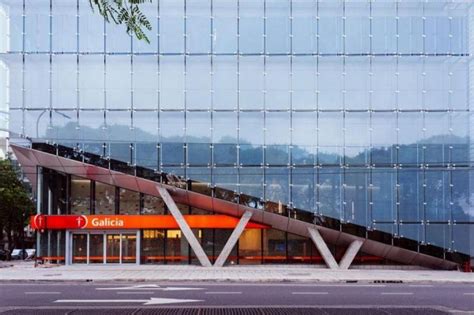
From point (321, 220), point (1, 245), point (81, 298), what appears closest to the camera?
point (81, 298)

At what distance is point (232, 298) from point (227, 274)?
893 cm

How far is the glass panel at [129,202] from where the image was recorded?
3189 centimetres

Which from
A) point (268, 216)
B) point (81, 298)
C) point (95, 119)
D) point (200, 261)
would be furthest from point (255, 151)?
point (81, 298)

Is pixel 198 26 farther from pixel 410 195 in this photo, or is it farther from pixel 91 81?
pixel 410 195

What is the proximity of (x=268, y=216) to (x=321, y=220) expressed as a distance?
2681 mm

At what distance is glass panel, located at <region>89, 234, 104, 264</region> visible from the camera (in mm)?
31547

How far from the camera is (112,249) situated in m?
31.6

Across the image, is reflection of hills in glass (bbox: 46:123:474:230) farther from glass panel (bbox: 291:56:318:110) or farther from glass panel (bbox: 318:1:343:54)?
glass panel (bbox: 318:1:343:54)

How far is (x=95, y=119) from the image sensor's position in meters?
30.9

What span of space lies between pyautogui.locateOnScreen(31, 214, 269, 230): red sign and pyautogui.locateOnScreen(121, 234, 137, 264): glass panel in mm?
815

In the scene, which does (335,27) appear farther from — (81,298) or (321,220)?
(81,298)

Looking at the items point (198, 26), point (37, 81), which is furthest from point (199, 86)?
point (37, 81)

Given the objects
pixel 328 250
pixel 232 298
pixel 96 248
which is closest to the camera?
pixel 232 298

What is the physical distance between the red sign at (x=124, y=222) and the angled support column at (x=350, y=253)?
4405mm
